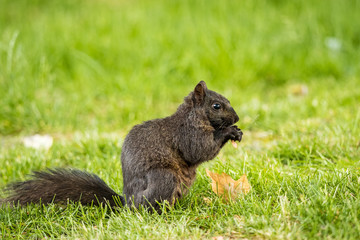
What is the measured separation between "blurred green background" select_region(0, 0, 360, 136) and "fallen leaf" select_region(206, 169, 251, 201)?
6.33 feet

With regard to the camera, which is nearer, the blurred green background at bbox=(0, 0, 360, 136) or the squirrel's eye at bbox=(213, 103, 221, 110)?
the squirrel's eye at bbox=(213, 103, 221, 110)

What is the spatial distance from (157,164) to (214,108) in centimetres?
52

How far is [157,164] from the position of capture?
270 cm

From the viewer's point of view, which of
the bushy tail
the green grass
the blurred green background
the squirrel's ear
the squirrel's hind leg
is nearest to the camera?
the green grass

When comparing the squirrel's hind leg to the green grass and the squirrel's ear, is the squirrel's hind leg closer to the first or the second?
the green grass

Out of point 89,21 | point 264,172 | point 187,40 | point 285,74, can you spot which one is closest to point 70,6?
point 89,21

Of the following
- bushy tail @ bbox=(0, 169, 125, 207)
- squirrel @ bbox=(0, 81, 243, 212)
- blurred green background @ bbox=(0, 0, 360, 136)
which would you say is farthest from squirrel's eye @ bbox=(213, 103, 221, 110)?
blurred green background @ bbox=(0, 0, 360, 136)

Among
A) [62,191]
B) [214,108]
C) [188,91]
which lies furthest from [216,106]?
[188,91]

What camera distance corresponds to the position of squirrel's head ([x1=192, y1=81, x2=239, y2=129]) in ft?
9.58

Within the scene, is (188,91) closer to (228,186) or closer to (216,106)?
(216,106)

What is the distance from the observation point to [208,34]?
272 inches

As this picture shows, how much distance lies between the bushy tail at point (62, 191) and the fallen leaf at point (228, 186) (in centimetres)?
56

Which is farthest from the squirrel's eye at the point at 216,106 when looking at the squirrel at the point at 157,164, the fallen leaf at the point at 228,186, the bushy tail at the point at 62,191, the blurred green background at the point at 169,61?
the blurred green background at the point at 169,61

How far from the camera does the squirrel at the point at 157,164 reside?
2676mm
